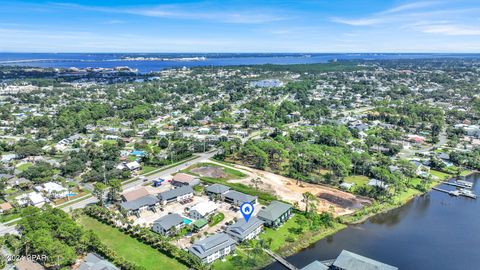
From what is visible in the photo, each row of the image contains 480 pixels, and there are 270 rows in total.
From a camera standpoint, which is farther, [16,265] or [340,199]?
[340,199]

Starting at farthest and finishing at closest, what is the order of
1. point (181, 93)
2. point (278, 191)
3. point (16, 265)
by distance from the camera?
point (181, 93) → point (278, 191) → point (16, 265)

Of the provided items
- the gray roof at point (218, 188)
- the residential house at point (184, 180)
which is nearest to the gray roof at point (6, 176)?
the residential house at point (184, 180)

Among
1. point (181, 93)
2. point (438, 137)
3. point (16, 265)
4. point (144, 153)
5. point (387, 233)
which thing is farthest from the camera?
point (181, 93)

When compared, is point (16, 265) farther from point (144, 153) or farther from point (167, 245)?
point (144, 153)

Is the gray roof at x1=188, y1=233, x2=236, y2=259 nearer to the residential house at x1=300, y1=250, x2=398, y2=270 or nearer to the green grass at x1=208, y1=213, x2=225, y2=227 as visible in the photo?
the green grass at x1=208, y1=213, x2=225, y2=227

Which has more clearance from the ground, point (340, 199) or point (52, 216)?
point (52, 216)

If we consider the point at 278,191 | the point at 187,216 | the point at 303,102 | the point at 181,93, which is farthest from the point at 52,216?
the point at 181,93

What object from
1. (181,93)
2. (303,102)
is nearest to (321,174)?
(303,102)

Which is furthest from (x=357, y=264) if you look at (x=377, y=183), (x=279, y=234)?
(x=377, y=183)
